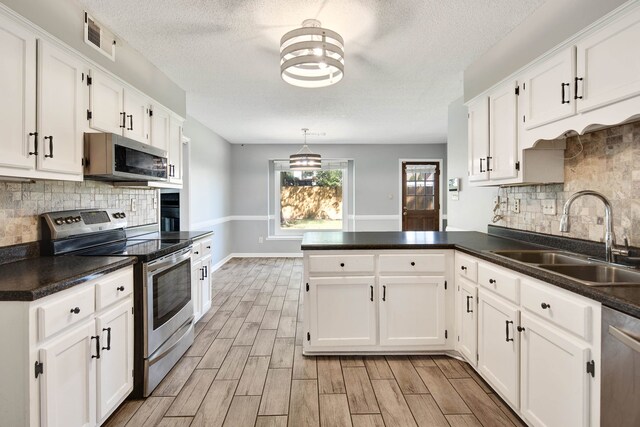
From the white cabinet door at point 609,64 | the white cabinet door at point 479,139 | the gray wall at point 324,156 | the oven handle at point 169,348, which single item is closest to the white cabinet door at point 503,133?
the white cabinet door at point 479,139

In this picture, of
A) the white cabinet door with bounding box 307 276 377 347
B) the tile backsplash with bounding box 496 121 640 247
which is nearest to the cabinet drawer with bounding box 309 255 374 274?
the white cabinet door with bounding box 307 276 377 347

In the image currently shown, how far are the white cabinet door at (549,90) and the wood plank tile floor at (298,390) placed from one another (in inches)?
68.9

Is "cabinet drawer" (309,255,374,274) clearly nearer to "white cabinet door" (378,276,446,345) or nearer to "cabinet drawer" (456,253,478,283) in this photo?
"white cabinet door" (378,276,446,345)

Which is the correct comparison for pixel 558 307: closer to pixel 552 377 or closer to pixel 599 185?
pixel 552 377

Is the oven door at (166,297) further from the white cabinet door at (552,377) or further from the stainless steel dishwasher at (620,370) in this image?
the stainless steel dishwasher at (620,370)

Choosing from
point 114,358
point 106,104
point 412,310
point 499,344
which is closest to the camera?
point 114,358

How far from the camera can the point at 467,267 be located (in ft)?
8.05

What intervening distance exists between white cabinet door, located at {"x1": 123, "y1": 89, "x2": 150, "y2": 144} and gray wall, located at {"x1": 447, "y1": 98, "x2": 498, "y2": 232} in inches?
121

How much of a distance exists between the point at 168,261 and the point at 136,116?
49.5 inches

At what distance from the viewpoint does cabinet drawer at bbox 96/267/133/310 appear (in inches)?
70.6

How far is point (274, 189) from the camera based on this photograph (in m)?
7.57

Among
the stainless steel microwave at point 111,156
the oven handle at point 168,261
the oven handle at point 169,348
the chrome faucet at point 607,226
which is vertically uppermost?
the stainless steel microwave at point 111,156

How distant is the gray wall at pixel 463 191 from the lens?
351 cm

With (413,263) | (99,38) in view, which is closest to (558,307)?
(413,263)
